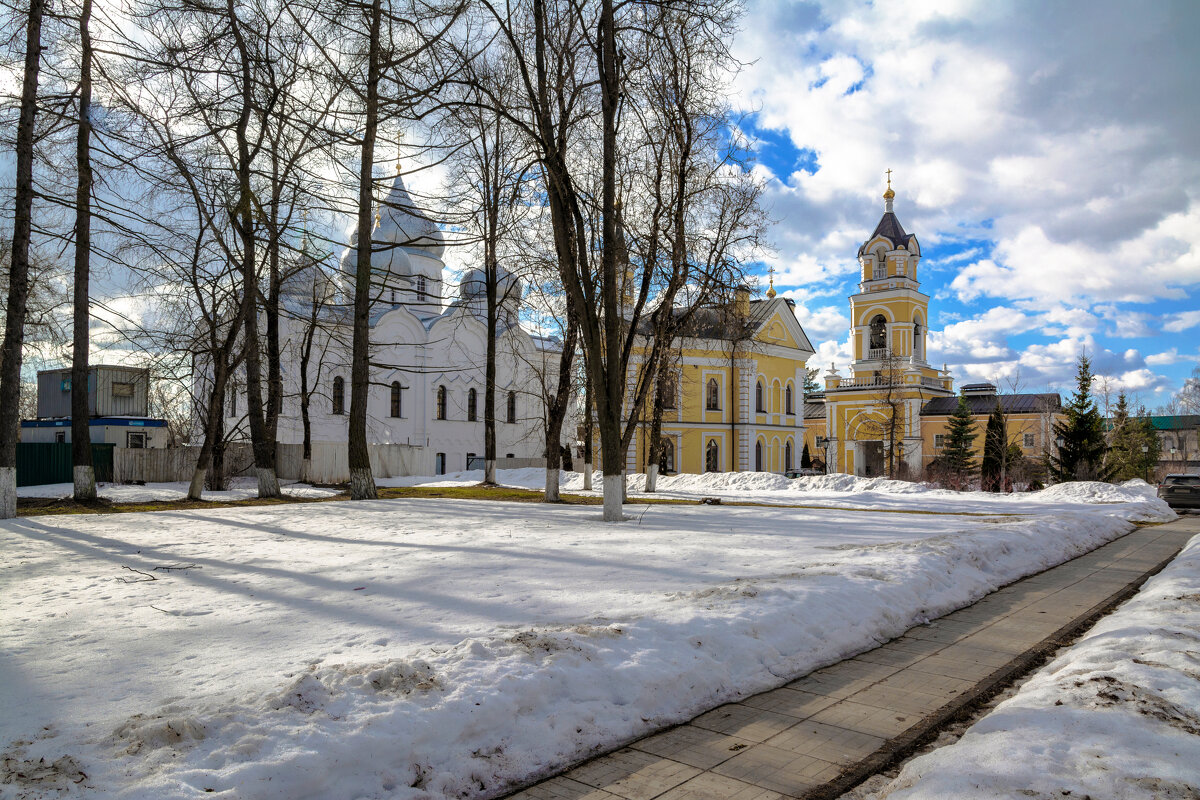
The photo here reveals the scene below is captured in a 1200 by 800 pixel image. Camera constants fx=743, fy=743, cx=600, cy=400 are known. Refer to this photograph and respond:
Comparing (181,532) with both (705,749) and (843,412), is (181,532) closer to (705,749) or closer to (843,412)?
(705,749)

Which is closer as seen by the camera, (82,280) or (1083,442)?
(82,280)

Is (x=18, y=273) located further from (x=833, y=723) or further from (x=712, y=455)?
(x=712, y=455)

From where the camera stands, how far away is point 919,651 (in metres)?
5.82

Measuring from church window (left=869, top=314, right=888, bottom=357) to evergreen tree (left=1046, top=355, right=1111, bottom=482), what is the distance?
16275 mm

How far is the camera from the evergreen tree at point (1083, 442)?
3297 cm

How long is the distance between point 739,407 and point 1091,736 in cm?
4186

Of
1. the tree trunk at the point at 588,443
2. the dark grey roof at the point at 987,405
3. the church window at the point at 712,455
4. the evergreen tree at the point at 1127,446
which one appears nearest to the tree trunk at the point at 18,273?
the tree trunk at the point at 588,443

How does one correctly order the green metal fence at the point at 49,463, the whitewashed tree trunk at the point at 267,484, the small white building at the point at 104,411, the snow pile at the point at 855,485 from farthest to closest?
the small white building at the point at 104,411 → the green metal fence at the point at 49,463 → the snow pile at the point at 855,485 → the whitewashed tree trunk at the point at 267,484

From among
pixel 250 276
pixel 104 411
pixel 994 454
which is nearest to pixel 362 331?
pixel 250 276

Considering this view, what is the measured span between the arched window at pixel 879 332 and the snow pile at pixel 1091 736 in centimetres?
4787

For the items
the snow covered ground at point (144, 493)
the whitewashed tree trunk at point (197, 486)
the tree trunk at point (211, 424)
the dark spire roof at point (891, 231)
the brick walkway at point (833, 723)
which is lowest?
the snow covered ground at point (144, 493)

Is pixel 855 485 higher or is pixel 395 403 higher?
pixel 395 403

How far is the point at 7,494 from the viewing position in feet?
41.6

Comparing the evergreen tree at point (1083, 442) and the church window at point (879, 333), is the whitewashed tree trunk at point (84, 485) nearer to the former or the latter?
the evergreen tree at point (1083, 442)
